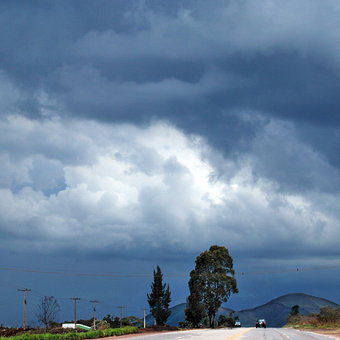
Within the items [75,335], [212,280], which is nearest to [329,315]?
[212,280]

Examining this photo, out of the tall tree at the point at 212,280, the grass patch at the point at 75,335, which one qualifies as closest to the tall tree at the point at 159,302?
the tall tree at the point at 212,280

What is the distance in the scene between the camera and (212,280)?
89812 mm

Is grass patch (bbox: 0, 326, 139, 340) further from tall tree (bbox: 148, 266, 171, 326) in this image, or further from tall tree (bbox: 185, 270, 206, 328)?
tall tree (bbox: 148, 266, 171, 326)

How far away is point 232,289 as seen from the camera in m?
90.2

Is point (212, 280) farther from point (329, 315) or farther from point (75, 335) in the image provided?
point (75, 335)

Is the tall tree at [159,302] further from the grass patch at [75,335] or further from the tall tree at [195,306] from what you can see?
the grass patch at [75,335]

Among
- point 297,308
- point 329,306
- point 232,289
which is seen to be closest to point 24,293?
point 232,289

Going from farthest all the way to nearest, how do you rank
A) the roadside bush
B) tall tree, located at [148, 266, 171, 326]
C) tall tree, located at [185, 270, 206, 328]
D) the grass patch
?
tall tree, located at [148, 266, 171, 326]
tall tree, located at [185, 270, 206, 328]
the roadside bush
the grass patch

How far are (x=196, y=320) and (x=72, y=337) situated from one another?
50.1 metres

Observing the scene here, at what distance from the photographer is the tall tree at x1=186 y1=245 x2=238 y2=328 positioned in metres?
88.9

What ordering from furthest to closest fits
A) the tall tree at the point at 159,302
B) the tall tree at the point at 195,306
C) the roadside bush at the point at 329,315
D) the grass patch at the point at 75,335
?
the tall tree at the point at 159,302
the tall tree at the point at 195,306
the roadside bush at the point at 329,315
the grass patch at the point at 75,335

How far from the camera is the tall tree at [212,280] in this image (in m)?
88.9

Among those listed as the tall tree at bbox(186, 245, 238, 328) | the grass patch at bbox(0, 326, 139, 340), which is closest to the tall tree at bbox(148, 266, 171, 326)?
the tall tree at bbox(186, 245, 238, 328)

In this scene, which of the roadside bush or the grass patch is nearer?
the grass patch
